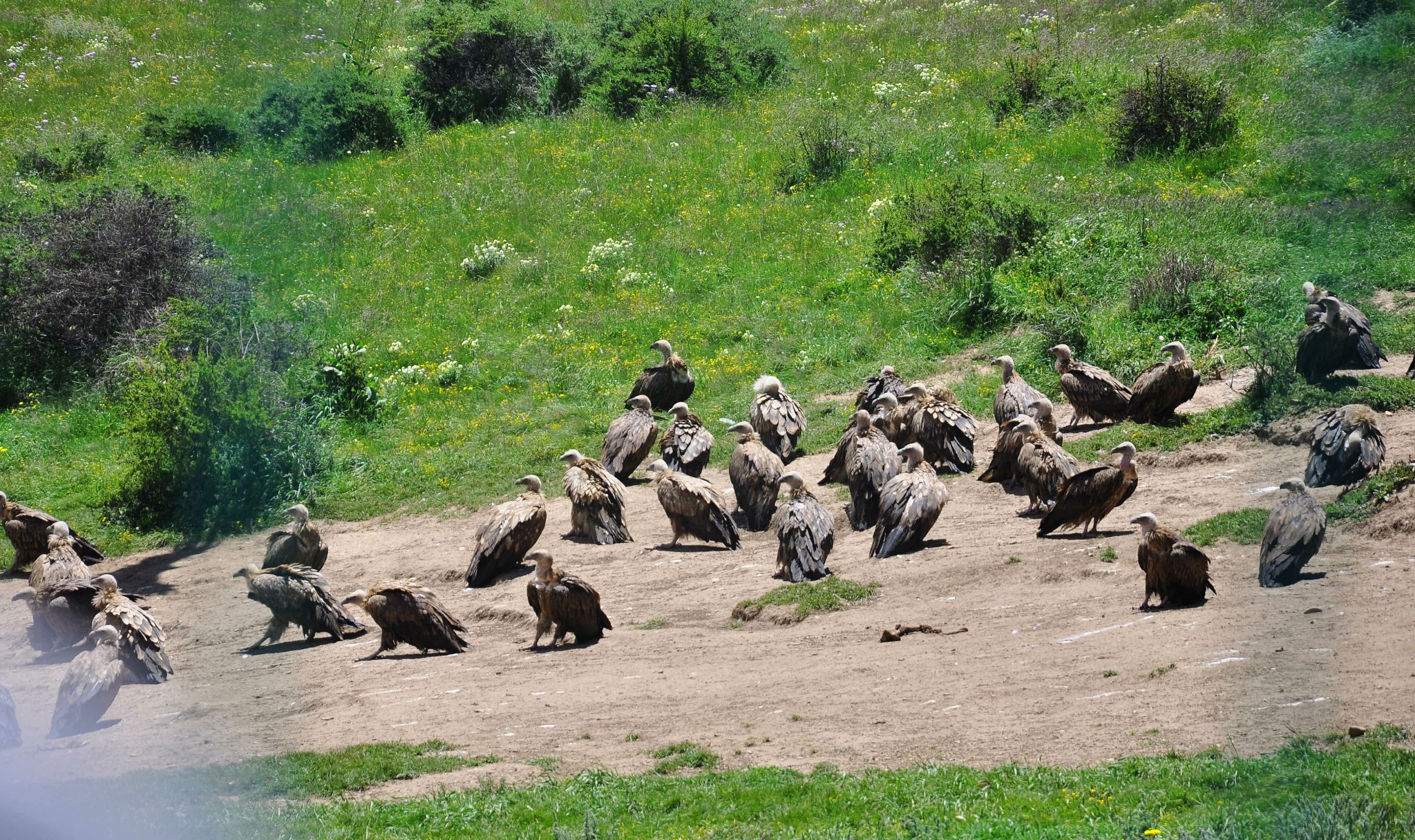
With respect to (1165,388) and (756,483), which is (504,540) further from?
(1165,388)

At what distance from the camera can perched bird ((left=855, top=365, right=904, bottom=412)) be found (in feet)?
54.2

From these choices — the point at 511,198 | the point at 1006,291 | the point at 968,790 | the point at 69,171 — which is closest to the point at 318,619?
the point at 968,790

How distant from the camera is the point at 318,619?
11.8 m

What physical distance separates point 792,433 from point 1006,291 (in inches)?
205

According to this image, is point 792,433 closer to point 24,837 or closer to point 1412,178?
point 1412,178

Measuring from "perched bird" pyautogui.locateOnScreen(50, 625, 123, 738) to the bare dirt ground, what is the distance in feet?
0.60

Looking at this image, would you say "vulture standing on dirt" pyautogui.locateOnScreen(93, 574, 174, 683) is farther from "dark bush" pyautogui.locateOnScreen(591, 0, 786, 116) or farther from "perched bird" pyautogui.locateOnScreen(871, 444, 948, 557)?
"dark bush" pyautogui.locateOnScreen(591, 0, 786, 116)

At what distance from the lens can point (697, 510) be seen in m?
13.4

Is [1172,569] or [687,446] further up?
[1172,569]

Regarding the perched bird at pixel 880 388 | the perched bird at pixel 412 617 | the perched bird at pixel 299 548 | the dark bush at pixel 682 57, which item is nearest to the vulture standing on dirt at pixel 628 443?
the perched bird at pixel 880 388

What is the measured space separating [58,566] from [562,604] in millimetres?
5784

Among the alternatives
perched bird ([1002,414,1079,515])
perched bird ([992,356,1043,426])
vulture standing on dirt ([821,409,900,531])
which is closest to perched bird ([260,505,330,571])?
vulture standing on dirt ([821,409,900,531])

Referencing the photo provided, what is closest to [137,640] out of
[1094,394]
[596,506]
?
[596,506]

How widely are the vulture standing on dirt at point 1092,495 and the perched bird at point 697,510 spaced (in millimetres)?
3217
